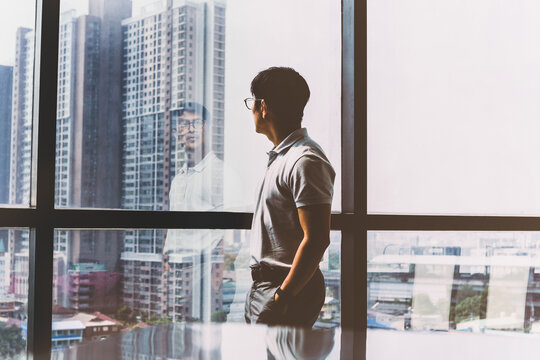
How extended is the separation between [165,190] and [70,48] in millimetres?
728

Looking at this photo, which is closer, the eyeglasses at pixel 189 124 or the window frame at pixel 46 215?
the window frame at pixel 46 215

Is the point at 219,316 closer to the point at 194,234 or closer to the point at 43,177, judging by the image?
the point at 194,234

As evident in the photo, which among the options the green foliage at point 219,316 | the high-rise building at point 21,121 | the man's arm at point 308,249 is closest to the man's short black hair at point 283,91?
the man's arm at point 308,249

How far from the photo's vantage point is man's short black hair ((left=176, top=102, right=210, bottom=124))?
8.50 ft

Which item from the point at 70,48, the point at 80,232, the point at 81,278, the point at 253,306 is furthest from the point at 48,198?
the point at 253,306

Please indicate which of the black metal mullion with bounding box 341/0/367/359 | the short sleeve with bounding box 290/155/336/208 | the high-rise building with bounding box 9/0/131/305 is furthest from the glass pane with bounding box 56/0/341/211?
the short sleeve with bounding box 290/155/336/208

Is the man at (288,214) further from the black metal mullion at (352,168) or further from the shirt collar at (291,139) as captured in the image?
the black metal mullion at (352,168)

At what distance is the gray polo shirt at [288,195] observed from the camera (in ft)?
6.14

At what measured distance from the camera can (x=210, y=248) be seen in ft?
8.69

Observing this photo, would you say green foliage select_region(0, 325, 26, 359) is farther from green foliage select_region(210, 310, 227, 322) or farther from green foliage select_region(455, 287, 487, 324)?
green foliage select_region(455, 287, 487, 324)

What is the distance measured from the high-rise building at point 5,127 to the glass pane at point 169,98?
0.64ft

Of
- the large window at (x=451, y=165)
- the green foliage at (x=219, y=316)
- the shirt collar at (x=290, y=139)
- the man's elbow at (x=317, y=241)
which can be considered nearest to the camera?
the man's elbow at (x=317, y=241)

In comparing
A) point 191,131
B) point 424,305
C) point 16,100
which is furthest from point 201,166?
point 424,305

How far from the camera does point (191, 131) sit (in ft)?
8.55
